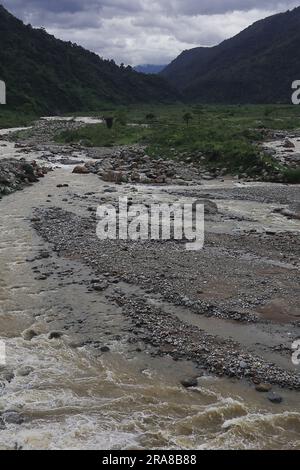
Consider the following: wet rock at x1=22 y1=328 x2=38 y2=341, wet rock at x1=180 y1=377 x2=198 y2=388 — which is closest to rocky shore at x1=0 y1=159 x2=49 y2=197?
wet rock at x1=22 y1=328 x2=38 y2=341

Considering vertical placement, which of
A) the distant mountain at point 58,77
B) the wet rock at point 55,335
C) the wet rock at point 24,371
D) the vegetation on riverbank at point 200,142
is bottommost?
the wet rock at point 24,371

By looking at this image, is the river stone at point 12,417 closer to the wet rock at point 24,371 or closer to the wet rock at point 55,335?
the wet rock at point 24,371

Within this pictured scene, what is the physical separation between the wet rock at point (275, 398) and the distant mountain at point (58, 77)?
95546 mm

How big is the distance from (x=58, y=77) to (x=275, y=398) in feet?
429

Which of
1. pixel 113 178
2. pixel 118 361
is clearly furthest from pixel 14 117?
pixel 118 361

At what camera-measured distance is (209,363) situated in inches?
405

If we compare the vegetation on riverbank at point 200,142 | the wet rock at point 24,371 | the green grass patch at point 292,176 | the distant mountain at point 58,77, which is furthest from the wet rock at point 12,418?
the distant mountain at point 58,77

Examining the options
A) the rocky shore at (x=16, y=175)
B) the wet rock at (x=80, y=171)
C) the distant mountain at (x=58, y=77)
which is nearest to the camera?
the rocky shore at (x=16, y=175)

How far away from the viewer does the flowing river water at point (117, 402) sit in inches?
321

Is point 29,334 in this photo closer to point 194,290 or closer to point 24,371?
point 24,371

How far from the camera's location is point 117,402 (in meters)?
9.19

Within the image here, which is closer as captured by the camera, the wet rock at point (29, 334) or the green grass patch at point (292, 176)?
the wet rock at point (29, 334)
